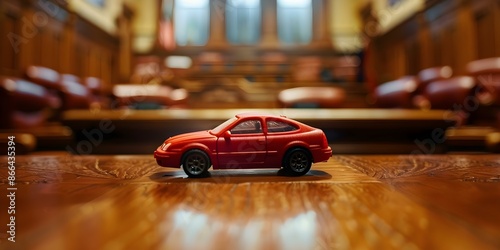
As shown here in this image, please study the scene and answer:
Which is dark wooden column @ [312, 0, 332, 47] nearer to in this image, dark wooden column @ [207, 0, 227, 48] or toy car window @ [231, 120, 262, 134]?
dark wooden column @ [207, 0, 227, 48]

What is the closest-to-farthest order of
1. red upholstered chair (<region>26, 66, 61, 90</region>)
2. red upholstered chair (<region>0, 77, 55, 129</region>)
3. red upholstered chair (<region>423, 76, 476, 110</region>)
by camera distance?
red upholstered chair (<region>0, 77, 55, 129</region>)
red upholstered chair (<region>423, 76, 476, 110</region>)
red upholstered chair (<region>26, 66, 61, 90</region>)

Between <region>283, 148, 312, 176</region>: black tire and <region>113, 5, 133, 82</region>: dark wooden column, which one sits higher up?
<region>113, 5, 133, 82</region>: dark wooden column

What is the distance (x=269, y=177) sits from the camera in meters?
0.78

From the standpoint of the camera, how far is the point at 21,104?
2229 mm

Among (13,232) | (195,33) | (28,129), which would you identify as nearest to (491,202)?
(13,232)

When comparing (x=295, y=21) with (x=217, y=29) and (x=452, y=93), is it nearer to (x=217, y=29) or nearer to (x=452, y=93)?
(x=217, y=29)

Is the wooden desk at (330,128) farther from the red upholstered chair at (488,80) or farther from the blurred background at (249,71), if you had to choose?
the red upholstered chair at (488,80)

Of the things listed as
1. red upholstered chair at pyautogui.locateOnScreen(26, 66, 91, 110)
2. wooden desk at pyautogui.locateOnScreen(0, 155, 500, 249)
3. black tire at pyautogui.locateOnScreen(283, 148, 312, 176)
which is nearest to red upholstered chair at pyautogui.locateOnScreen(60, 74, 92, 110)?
red upholstered chair at pyautogui.locateOnScreen(26, 66, 91, 110)

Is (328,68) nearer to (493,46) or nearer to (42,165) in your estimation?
(493,46)

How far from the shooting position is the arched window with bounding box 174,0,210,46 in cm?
884

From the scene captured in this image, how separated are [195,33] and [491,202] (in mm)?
8864

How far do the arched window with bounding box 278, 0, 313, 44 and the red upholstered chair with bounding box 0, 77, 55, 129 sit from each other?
711cm

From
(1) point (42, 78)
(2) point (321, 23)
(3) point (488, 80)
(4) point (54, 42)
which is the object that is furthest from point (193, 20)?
(3) point (488, 80)

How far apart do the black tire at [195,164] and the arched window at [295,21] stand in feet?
28.0
